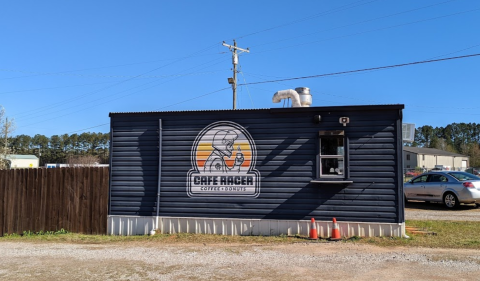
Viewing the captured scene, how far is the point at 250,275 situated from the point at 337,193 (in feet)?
12.5

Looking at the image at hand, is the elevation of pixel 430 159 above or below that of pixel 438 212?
above

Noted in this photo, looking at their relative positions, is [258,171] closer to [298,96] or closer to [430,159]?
[298,96]

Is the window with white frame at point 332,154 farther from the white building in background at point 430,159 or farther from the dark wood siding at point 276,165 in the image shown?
the white building in background at point 430,159

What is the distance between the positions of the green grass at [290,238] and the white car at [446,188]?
3.14 m

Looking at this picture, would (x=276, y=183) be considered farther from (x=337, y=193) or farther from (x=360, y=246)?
(x=360, y=246)

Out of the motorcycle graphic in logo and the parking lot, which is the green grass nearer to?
the motorcycle graphic in logo

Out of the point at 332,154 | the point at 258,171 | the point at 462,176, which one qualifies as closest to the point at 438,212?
the point at 462,176

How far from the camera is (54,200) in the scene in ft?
35.5

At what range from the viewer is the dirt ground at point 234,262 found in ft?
21.2

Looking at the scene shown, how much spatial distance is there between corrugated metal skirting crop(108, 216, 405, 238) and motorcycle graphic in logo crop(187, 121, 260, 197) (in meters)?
0.71

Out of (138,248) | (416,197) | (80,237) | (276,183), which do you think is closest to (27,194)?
(80,237)

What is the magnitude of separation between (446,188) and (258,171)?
8234 mm

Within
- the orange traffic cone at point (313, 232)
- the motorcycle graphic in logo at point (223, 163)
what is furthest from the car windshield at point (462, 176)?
the motorcycle graphic in logo at point (223, 163)

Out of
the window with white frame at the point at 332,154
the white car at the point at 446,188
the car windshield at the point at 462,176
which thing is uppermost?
the window with white frame at the point at 332,154
